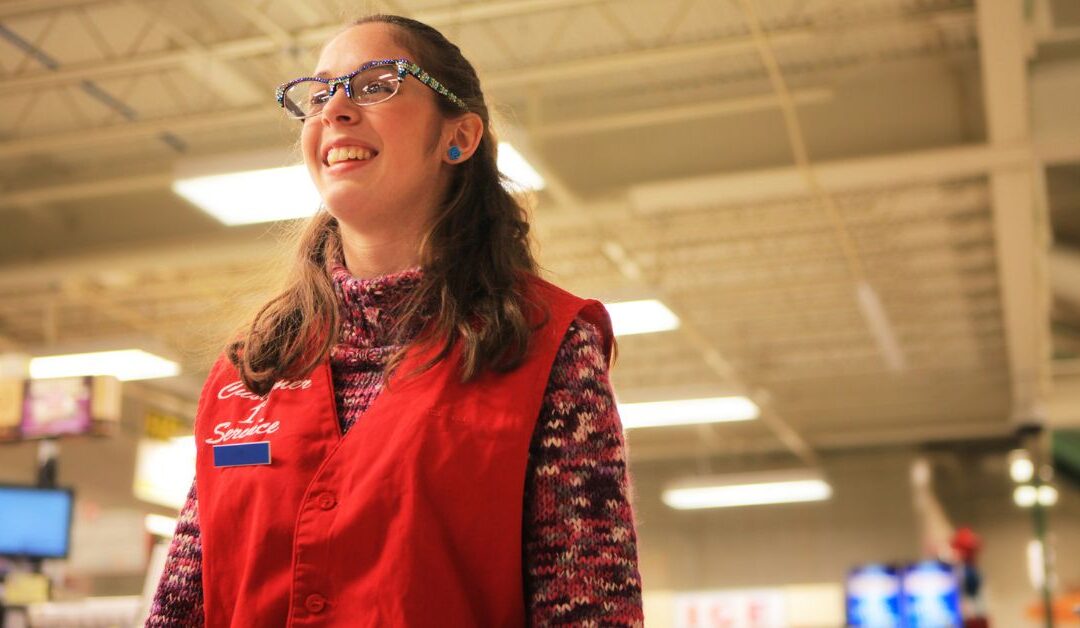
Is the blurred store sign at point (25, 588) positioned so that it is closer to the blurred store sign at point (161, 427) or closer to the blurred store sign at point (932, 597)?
the blurred store sign at point (161, 427)

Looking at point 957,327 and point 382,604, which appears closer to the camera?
Result: point 382,604

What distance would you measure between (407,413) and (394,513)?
9cm

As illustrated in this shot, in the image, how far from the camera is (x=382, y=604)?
111cm

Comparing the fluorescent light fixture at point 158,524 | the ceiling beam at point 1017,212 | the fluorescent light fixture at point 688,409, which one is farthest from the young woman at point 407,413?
the fluorescent light fixture at point 688,409

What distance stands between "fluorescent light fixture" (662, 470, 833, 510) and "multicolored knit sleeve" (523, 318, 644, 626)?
15094 millimetres

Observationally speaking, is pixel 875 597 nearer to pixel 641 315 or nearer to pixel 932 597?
pixel 932 597

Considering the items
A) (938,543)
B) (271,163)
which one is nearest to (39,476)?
(271,163)

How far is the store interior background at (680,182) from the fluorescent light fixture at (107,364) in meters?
0.13

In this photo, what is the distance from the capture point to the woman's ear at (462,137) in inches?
56.0

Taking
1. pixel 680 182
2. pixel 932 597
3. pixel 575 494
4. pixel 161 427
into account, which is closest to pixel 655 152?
pixel 680 182

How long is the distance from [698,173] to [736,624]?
592cm

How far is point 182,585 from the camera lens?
52.4 inches

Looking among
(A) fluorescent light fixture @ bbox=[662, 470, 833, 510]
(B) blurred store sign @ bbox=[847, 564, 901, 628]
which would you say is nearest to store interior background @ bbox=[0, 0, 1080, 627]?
(A) fluorescent light fixture @ bbox=[662, 470, 833, 510]

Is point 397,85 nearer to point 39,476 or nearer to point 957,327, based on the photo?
point 39,476
